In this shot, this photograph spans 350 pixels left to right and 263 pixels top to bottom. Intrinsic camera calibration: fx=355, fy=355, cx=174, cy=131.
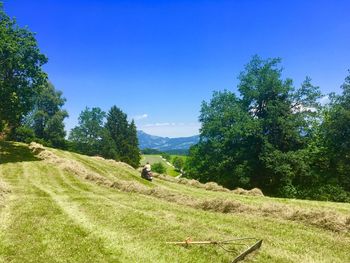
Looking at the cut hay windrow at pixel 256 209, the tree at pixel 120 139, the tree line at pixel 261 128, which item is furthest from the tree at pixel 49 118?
the cut hay windrow at pixel 256 209

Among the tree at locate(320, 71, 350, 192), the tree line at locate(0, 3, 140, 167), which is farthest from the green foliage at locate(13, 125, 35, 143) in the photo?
the tree at locate(320, 71, 350, 192)

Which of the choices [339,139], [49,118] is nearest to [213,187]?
[339,139]

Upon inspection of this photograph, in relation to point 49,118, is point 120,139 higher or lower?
lower

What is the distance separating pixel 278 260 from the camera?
34.5ft

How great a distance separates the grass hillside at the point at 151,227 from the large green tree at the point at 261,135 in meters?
28.5

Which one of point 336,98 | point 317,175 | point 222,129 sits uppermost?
point 336,98

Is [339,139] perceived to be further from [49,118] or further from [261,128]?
[49,118]

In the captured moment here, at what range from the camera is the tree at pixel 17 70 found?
3897 centimetres

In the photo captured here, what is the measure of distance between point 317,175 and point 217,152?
14.1 meters

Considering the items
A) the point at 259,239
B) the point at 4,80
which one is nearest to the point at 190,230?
the point at 259,239

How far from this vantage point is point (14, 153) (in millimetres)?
41156

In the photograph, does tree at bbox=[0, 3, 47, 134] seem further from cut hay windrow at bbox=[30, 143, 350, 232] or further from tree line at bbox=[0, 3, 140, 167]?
cut hay windrow at bbox=[30, 143, 350, 232]

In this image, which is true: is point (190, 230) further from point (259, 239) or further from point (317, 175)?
point (317, 175)

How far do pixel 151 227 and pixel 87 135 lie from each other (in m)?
96.3
